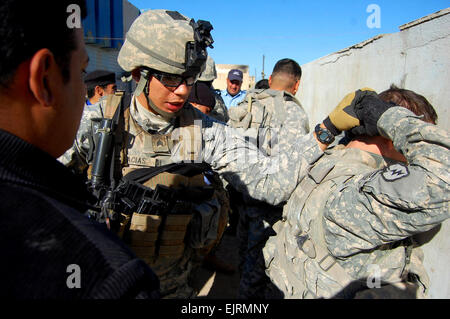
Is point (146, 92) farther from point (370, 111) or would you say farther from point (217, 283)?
point (217, 283)

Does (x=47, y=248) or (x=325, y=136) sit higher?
(x=325, y=136)

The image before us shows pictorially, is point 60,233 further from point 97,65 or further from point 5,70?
point 97,65

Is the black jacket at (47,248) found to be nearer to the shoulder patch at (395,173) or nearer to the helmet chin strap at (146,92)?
the shoulder patch at (395,173)

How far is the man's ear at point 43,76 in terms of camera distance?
22.0 inches

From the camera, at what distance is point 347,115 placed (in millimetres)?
1618

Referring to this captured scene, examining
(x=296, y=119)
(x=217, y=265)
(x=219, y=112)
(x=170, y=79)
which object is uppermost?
(x=219, y=112)

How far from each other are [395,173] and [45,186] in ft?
4.32

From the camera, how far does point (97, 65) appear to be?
904cm

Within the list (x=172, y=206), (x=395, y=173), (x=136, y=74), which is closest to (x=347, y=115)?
(x=395, y=173)

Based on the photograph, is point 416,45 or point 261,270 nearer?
point 416,45

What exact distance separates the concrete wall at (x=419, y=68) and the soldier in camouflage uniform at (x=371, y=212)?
360 mm

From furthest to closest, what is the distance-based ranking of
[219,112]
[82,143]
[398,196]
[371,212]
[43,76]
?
1. [219,112]
2. [82,143]
3. [371,212]
4. [398,196]
5. [43,76]
